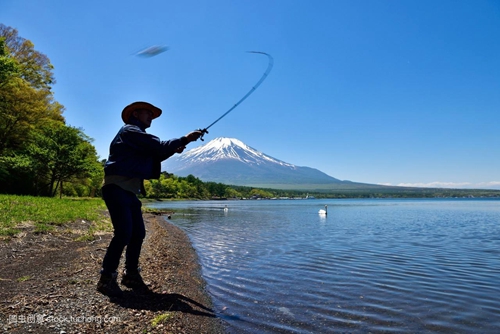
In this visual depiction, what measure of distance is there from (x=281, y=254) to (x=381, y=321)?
6554 millimetres

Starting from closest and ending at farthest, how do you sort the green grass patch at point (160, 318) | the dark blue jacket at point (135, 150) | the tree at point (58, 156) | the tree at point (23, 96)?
1. the green grass patch at point (160, 318)
2. the dark blue jacket at point (135, 150)
3. the tree at point (23, 96)
4. the tree at point (58, 156)

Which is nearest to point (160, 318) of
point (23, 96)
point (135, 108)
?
point (135, 108)

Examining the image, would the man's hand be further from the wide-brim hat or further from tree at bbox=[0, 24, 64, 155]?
tree at bbox=[0, 24, 64, 155]

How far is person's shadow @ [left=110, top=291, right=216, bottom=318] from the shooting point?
4.34 m

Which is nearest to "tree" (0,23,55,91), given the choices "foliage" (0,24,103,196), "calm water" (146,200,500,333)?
"foliage" (0,24,103,196)

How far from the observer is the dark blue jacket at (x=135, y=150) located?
449 centimetres

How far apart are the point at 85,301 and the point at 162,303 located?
0.99m

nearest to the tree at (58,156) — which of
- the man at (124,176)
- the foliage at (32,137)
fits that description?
the foliage at (32,137)

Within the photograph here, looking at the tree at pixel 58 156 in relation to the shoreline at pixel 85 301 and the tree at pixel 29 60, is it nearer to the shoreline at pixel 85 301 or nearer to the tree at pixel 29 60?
the tree at pixel 29 60

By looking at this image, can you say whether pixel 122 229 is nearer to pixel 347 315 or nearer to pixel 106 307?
pixel 106 307

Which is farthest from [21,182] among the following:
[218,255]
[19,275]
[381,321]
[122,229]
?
[381,321]

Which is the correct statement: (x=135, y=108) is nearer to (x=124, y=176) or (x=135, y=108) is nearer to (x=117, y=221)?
(x=124, y=176)

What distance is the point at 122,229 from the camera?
454cm

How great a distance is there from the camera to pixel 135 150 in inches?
180
